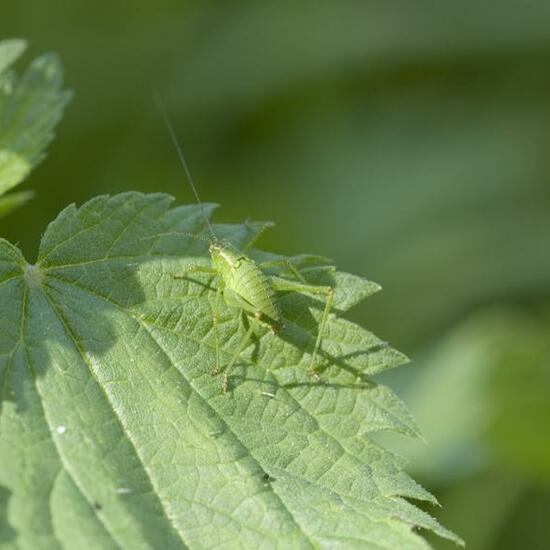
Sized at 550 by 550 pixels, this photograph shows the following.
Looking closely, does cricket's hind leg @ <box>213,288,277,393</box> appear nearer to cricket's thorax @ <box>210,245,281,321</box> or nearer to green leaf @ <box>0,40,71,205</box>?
cricket's thorax @ <box>210,245,281,321</box>

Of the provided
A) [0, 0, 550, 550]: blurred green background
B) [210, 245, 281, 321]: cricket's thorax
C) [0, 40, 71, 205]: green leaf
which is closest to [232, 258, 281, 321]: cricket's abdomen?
[210, 245, 281, 321]: cricket's thorax

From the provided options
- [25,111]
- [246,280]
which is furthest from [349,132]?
[246,280]

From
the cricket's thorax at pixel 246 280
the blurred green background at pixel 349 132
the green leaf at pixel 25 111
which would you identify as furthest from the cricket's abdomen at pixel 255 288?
the blurred green background at pixel 349 132

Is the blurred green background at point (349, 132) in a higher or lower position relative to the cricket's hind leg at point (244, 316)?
higher

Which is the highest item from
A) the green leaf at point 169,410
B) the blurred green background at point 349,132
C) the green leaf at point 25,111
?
the blurred green background at point 349,132

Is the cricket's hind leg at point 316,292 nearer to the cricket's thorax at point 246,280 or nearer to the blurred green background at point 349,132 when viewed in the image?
the cricket's thorax at point 246,280

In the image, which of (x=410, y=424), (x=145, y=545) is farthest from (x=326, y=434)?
(x=145, y=545)

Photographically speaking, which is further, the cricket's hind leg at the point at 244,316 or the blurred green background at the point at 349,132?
the blurred green background at the point at 349,132
